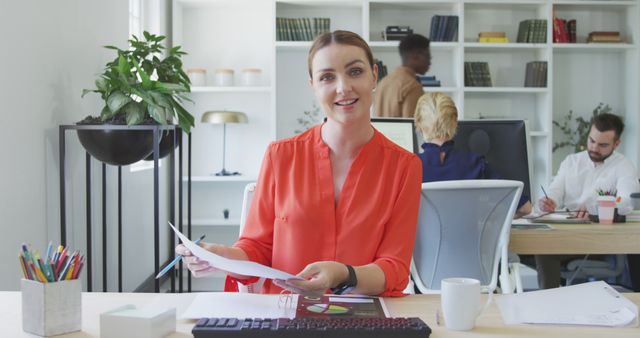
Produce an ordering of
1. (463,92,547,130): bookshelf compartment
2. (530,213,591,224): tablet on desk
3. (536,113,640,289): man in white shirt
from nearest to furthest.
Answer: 1. (530,213,591,224): tablet on desk
2. (536,113,640,289): man in white shirt
3. (463,92,547,130): bookshelf compartment

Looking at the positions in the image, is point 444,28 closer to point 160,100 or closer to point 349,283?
point 160,100

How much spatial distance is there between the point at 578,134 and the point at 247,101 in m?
2.65

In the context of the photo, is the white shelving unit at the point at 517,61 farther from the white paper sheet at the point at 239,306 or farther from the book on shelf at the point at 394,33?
the white paper sheet at the point at 239,306

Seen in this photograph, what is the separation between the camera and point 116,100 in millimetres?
3098

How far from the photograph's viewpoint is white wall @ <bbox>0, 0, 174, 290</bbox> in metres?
2.67

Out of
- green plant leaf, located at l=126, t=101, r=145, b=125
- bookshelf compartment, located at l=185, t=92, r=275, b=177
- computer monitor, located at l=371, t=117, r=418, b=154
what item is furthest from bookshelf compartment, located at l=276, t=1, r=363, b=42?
green plant leaf, located at l=126, t=101, r=145, b=125

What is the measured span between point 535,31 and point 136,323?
4.99 meters

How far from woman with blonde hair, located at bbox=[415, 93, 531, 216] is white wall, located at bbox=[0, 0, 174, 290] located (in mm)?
1535

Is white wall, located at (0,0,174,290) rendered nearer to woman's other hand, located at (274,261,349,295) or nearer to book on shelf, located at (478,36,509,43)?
woman's other hand, located at (274,261,349,295)

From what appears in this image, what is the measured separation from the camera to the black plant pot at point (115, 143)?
3096 mm

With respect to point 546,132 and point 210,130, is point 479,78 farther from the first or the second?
point 210,130

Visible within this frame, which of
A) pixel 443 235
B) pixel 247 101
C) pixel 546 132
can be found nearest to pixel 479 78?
pixel 546 132

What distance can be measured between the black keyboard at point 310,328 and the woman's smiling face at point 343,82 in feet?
1.87

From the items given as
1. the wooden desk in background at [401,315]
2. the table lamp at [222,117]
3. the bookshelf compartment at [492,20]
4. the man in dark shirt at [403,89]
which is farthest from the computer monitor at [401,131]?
the bookshelf compartment at [492,20]
